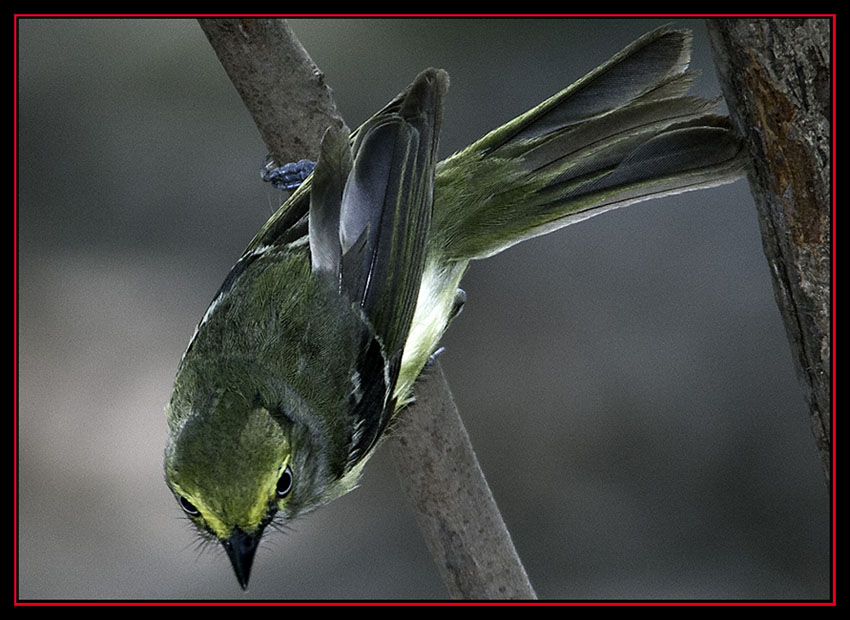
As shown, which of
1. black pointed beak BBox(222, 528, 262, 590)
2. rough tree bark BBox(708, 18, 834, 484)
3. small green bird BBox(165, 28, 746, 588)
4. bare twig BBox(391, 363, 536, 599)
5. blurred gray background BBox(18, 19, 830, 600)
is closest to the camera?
rough tree bark BBox(708, 18, 834, 484)

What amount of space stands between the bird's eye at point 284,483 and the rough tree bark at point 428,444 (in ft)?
1.38

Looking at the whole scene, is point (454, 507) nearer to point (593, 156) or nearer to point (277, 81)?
point (593, 156)

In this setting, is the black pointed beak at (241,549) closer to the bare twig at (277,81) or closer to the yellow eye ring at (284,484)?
the yellow eye ring at (284,484)

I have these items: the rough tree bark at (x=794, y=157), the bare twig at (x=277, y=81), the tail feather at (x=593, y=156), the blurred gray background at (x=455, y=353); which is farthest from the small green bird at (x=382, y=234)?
the blurred gray background at (x=455, y=353)

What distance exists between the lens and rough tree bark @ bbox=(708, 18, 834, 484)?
2.26m

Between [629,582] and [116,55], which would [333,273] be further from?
[116,55]

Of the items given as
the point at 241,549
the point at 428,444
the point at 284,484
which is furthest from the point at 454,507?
the point at 241,549

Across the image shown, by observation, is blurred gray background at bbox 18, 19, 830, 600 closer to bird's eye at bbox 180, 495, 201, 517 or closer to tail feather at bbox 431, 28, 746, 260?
tail feather at bbox 431, 28, 746, 260

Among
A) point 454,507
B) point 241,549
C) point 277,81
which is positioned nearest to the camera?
point 241,549

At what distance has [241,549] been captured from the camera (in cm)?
290

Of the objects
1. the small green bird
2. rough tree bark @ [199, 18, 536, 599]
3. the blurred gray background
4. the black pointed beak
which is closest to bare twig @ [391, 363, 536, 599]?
rough tree bark @ [199, 18, 536, 599]

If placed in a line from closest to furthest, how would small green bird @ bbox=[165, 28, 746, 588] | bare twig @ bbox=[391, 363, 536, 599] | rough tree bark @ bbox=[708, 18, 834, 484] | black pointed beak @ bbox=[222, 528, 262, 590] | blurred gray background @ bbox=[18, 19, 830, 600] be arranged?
1. rough tree bark @ bbox=[708, 18, 834, 484]
2. black pointed beak @ bbox=[222, 528, 262, 590]
3. small green bird @ bbox=[165, 28, 746, 588]
4. bare twig @ bbox=[391, 363, 536, 599]
5. blurred gray background @ bbox=[18, 19, 830, 600]

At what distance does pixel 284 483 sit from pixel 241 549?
0.22 metres

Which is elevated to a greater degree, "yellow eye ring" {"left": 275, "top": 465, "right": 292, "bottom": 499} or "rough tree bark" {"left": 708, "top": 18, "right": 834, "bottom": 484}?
"rough tree bark" {"left": 708, "top": 18, "right": 834, "bottom": 484}
